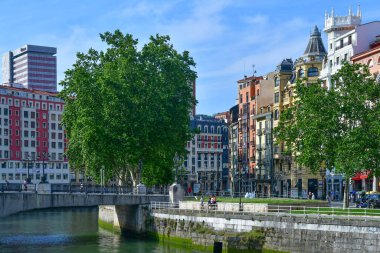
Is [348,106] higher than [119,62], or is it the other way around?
[119,62]

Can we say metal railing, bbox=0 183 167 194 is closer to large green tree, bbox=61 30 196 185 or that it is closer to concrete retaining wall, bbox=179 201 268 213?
large green tree, bbox=61 30 196 185

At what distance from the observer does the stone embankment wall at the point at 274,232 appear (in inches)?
1811

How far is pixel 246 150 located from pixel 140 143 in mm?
50003

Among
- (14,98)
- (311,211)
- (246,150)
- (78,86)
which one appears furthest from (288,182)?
(14,98)

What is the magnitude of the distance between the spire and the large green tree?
2403cm

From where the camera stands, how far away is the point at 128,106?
82.2m

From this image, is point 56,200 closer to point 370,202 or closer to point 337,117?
point 337,117

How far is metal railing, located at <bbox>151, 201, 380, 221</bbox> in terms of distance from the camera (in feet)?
162

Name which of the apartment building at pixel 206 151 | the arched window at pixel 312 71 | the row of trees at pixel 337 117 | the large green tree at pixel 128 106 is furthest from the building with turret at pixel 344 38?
the apartment building at pixel 206 151

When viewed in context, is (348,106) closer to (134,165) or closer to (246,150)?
(134,165)

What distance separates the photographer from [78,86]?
3292 inches

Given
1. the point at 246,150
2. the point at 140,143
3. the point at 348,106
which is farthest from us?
the point at 246,150

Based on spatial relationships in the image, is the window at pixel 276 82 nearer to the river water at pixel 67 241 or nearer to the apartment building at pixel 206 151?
the river water at pixel 67 241

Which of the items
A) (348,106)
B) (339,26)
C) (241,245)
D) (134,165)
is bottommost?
(241,245)
